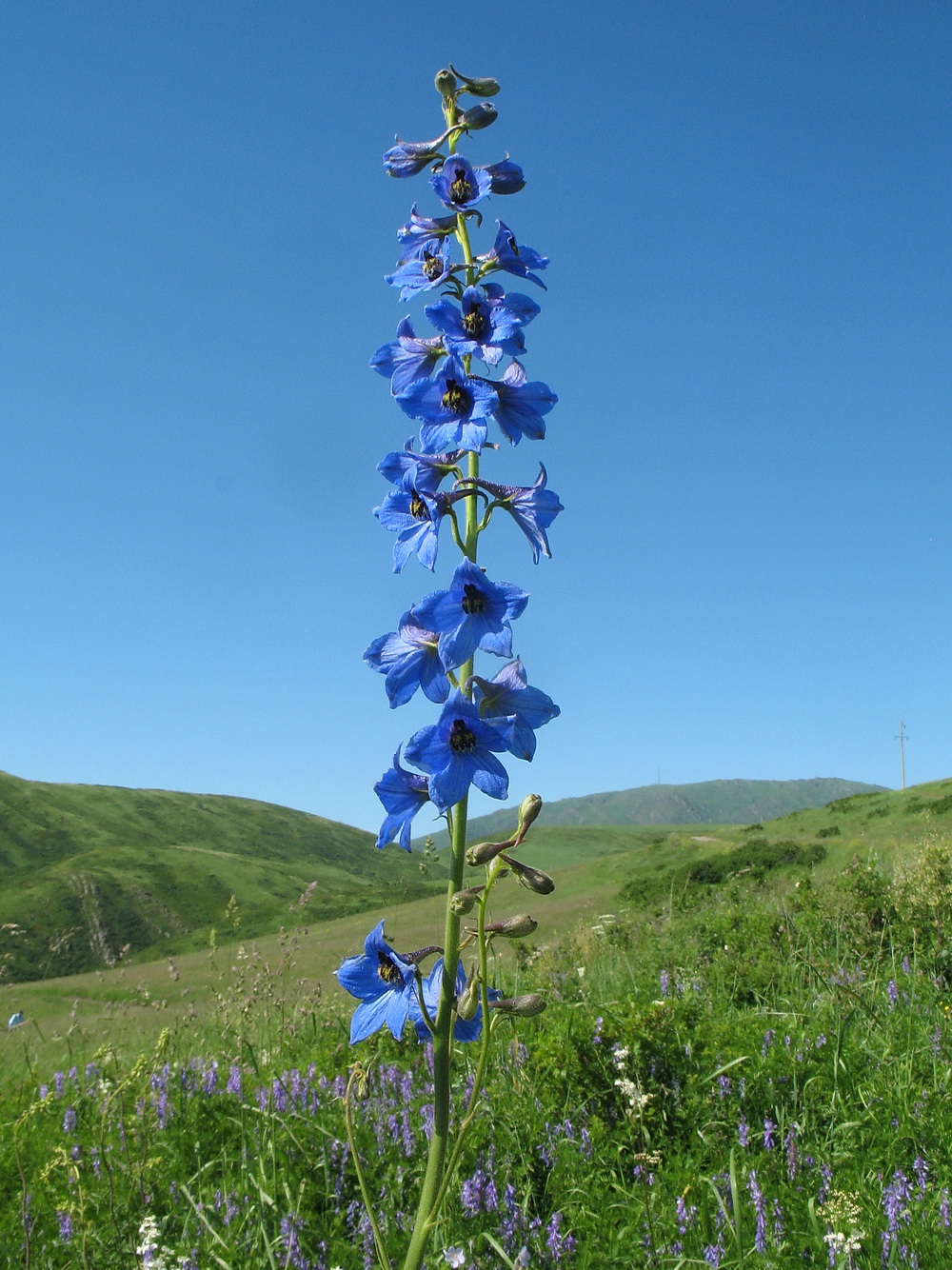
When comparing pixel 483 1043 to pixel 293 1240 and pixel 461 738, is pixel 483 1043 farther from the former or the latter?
pixel 293 1240

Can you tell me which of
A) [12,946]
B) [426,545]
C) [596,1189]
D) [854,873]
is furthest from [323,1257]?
[12,946]

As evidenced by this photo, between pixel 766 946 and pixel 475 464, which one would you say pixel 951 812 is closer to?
pixel 766 946

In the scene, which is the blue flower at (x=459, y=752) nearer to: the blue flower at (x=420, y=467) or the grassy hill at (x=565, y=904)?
the blue flower at (x=420, y=467)

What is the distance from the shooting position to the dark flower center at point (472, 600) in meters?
2.21

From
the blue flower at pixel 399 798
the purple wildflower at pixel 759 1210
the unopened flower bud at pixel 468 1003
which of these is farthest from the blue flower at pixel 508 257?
the purple wildflower at pixel 759 1210

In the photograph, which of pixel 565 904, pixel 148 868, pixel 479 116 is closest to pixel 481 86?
pixel 479 116

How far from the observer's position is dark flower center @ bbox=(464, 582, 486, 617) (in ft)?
7.23

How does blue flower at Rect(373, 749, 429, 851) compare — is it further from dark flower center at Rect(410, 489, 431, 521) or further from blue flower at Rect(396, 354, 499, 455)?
blue flower at Rect(396, 354, 499, 455)

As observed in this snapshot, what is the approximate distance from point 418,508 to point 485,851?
106 centimetres

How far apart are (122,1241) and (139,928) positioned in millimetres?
89546

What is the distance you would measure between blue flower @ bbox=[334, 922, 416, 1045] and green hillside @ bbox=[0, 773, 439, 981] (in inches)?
1993

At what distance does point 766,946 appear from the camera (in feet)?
23.4

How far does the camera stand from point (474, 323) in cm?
256

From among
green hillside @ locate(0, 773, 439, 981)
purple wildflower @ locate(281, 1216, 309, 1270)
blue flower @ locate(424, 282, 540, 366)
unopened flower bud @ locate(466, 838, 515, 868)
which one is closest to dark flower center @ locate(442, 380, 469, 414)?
blue flower @ locate(424, 282, 540, 366)
